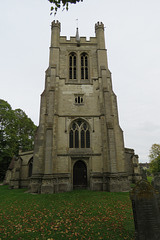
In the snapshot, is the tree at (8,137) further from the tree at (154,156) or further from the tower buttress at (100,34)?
the tree at (154,156)

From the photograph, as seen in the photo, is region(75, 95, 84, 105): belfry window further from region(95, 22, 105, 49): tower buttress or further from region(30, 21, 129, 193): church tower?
region(95, 22, 105, 49): tower buttress

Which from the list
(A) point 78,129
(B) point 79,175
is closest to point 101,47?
(A) point 78,129

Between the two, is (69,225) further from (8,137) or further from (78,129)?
(8,137)

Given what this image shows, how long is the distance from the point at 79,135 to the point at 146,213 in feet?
42.1

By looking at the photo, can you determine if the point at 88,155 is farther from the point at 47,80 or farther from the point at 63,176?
the point at 47,80

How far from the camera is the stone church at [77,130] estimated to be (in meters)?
14.3

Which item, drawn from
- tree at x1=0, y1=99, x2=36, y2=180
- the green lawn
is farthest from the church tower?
tree at x1=0, y1=99, x2=36, y2=180

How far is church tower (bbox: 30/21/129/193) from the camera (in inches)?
559

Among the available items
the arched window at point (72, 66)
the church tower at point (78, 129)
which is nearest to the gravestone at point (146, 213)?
the church tower at point (78, 129)

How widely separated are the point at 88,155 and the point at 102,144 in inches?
77.0

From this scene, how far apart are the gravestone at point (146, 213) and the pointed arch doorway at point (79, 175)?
12156mm

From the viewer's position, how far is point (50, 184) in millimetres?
13281

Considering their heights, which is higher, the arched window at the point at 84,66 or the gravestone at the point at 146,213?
the arched window at the point at 84,66

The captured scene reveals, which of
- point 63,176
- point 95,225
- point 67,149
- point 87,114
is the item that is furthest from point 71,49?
point 95,225
